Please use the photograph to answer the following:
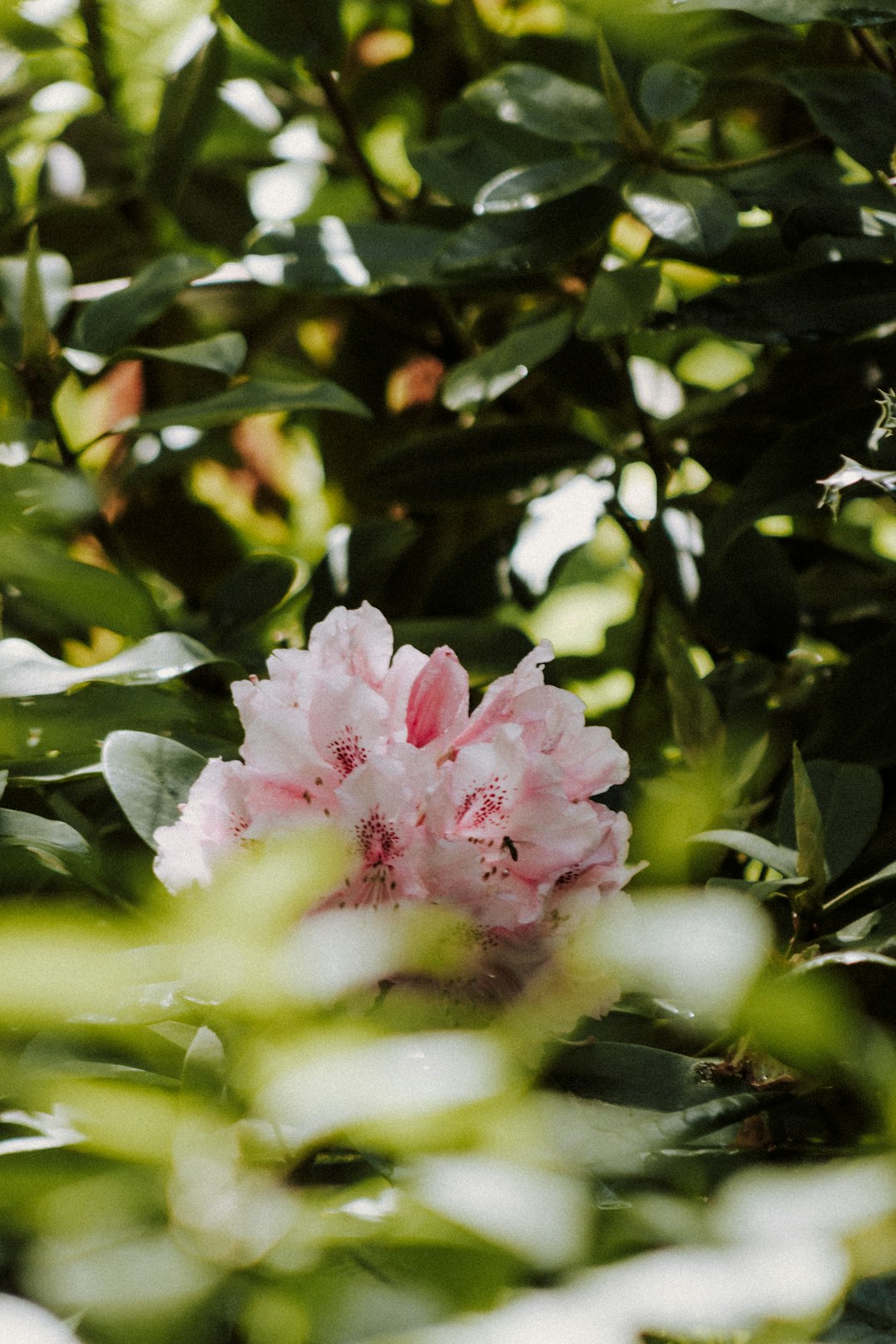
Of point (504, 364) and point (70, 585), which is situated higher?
point (70, 585)

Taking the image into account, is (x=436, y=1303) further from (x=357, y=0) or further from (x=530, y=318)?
(x=357, y=0)

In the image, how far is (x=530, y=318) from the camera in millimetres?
912

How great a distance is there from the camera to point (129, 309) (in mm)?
830

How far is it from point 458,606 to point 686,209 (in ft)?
1.19

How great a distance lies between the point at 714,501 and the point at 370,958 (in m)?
0.75

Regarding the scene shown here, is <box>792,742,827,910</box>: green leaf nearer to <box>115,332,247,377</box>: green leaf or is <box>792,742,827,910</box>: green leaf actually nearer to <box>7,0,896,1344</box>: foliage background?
<box>7,0,896,1344</box>: foliage background

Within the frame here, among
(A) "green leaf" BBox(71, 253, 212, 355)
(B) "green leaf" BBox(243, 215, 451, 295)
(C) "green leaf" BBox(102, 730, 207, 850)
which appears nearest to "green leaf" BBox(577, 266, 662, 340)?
(B) "green leaf" BBox(243, 215, 451, 295)

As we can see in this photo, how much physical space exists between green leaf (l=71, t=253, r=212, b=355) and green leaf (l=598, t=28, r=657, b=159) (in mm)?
297

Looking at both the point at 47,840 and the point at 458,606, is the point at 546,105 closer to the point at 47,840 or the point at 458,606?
the point at 458,606

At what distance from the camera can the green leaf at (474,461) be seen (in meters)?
0.94

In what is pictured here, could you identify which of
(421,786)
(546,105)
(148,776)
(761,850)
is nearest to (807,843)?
(761,850)

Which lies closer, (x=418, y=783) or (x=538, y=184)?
(x=418, y=783)

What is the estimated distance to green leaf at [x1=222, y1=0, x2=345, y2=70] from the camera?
0.91m

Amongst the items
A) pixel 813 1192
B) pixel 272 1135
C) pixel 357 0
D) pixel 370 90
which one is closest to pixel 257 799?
pixel 272 1135
